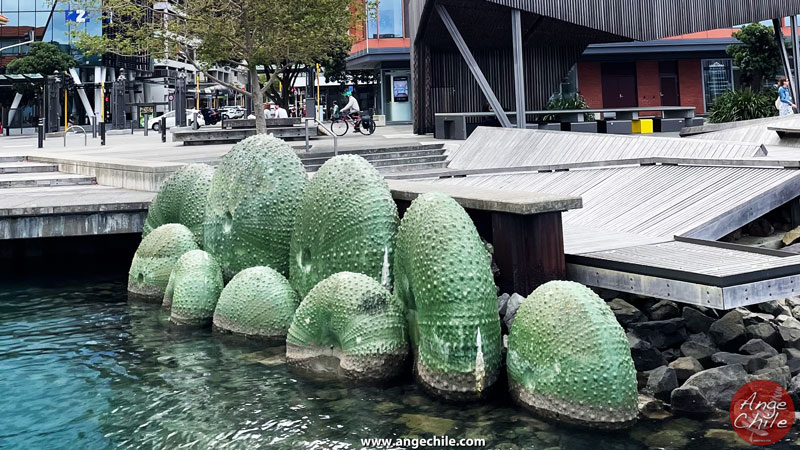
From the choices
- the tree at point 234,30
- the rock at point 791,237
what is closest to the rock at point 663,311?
the rock at point 791,237

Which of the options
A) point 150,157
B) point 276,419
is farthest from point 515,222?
point 150,157

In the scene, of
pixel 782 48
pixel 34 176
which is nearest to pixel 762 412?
pixel 34 176

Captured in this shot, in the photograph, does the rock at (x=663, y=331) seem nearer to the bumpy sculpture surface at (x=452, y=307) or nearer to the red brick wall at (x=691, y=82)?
the bumpy sculpture surface at (x=452, y=307)

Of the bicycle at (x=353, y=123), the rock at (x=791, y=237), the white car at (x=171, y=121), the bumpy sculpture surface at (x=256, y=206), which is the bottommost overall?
the rock at (x=791, y=237)

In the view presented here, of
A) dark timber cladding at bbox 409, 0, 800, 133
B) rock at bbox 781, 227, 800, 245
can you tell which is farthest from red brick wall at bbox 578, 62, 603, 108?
rock at bbox 781, 227, 800, 245

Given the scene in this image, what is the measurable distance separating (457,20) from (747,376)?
1790 centimetres

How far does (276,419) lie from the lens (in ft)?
22.1

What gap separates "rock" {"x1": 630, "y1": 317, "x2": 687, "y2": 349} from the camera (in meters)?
7.70

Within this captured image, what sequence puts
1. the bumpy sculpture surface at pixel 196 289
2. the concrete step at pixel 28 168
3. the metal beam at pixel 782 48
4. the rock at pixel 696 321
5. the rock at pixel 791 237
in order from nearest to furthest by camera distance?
1. the rock at pixel 696 321
2. the rock at pixel 791 237
3. the bumpy sculpture surface at pixel 196 289
4. the concrete step at pixel 28 168
5. the metal beam at pixel 782 48

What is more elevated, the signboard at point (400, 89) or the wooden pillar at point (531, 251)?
the signboard at point (400, 89)

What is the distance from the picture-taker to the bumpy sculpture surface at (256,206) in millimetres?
9938

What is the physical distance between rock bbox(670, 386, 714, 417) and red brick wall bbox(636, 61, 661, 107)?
37.7 meters

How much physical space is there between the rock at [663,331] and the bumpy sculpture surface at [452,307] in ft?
5.06

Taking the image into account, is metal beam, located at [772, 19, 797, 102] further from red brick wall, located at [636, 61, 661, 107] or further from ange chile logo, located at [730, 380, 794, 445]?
Answer: ange chile logo, located at [730, 380, 794, 445]
